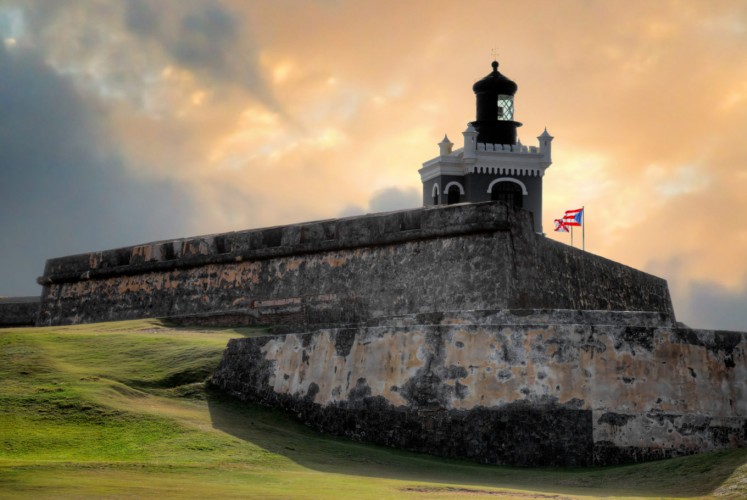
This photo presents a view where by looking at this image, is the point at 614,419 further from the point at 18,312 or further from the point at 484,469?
the point at 18,312

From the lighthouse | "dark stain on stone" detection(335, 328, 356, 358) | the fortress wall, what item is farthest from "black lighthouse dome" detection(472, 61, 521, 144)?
the fortress wall

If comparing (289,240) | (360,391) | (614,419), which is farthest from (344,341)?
(289,240)

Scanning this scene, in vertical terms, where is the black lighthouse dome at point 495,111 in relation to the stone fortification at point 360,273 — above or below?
above

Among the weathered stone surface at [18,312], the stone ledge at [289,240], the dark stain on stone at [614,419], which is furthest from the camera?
the weathered stone surface at [18,312]

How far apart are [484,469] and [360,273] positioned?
6.21m

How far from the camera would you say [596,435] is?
A: 10.1m

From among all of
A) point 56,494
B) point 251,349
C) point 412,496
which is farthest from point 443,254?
point 56,494

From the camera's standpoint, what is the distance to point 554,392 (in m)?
10.3

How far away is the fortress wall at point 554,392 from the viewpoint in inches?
402

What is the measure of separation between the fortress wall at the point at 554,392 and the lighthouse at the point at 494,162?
1421 inches

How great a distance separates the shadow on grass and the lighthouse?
36476 mm

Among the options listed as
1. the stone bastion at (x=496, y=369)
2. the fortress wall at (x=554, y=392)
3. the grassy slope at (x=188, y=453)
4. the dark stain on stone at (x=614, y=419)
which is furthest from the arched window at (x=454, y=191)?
the dark stain on stone at (x=614, y=419)

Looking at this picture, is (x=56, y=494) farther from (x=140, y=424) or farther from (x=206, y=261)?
(x=206, y=261)

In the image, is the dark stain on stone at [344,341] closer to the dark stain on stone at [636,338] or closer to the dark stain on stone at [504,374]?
the dark stain on stone at [504,374]
